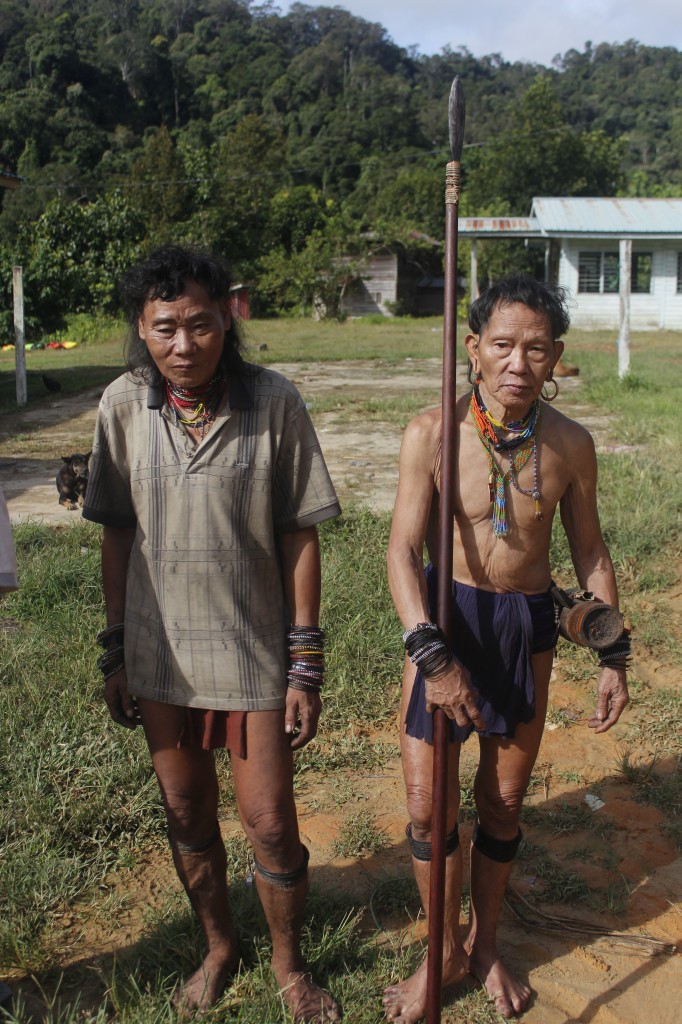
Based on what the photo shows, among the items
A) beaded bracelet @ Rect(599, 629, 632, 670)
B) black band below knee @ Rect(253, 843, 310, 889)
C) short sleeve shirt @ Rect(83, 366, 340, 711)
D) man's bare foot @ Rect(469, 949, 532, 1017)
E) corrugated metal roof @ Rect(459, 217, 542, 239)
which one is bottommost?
man's bare foot @ Rect(469, 949, 532, 1017)

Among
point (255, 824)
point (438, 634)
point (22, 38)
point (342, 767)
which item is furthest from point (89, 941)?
point (22, 38)

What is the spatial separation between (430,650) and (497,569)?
38 cm

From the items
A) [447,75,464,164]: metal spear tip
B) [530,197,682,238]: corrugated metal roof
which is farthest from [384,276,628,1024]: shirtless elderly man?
[530,197,682,238]: corrugated metal roof

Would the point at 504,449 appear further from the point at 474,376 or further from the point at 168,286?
the point at 168,286

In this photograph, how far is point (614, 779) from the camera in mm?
3623

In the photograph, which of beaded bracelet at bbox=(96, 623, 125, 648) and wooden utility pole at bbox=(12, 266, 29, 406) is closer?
beaded bracelet at bbox=(96, 623, 125, 648)

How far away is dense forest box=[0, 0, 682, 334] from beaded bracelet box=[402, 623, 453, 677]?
1.73m

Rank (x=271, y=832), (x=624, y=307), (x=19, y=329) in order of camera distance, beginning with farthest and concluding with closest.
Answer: (x=624, y=307), (x=19, y=329), (x=271, y=832)

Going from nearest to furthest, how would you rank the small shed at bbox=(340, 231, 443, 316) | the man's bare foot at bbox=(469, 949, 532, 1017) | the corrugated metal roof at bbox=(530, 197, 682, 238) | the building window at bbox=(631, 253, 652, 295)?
the man's bare foot at bbox=(469, 949, 532, 1017) < the corrugated metal roof at bbox=(530, 197, 682, 238) < the building window at bbox=(631, 253, 652, 295) < the small shed at bbox=(340, 231, 443, 316)

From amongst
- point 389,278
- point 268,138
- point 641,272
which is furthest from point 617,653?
point 268,138

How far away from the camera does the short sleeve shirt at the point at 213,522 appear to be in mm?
2092

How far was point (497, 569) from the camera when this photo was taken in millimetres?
2328

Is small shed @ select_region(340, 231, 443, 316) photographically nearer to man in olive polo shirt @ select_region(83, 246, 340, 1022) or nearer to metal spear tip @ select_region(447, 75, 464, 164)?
man in olive polo shirt @ select_region(83, 246, 340, 1022)

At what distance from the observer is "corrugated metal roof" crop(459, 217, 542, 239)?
836 inches
